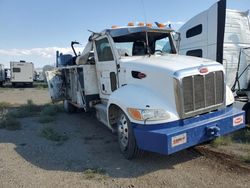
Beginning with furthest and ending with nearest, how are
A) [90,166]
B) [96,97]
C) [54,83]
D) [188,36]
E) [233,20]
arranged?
[54,83] → [188,36] → [233,20] → [96,97] → [90,166]

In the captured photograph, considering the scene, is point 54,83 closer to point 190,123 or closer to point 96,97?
point 96,97

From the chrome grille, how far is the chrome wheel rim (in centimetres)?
119

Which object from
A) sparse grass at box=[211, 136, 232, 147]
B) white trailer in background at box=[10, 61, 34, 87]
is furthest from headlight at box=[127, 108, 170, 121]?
white trailer in background at box=[10, 61, 34, 87]

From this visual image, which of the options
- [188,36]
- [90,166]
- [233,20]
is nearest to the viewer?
[90,166]

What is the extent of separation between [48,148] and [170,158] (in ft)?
8.96

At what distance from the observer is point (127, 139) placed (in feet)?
16.3

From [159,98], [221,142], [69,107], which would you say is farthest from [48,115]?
[221,142]

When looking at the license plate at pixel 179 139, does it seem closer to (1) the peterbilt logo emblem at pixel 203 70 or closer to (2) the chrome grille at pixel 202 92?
(2) the chrome grille at pixel 202 92

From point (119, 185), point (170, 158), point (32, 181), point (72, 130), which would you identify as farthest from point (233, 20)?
point (32, 181)

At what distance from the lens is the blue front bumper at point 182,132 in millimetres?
4176

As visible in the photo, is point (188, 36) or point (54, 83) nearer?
point (188, 36)

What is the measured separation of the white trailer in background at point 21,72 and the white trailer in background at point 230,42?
28762mm

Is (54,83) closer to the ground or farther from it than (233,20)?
closer to the ground

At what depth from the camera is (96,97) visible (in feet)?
24.1
